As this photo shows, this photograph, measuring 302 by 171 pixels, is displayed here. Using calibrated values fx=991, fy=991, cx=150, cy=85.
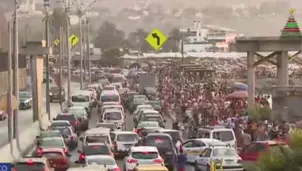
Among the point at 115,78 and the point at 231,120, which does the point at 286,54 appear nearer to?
the point at 231,120

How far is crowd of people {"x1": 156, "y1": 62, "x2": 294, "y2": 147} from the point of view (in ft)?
122

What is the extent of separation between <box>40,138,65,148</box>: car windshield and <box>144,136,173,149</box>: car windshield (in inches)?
114

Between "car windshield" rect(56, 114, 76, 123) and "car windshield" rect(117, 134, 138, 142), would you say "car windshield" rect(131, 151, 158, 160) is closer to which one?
"car windshield" rect(117, 134, 138, 142)

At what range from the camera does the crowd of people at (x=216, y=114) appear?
3706 cm

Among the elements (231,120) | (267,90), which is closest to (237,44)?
(231,120)

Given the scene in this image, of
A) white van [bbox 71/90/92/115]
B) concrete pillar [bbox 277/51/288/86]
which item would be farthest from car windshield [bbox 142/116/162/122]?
white van [bbox 71/90/92/115]

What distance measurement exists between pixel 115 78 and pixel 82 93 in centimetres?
3547

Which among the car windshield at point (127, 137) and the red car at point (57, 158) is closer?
the red car at point (57, 158)

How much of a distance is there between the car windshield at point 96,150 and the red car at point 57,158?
0.71m

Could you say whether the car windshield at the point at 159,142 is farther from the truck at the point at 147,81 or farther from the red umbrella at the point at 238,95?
the truck at the point at 147,81

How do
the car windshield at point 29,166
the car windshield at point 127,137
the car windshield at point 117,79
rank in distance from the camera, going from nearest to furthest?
1. the car windshield at point 29,166
2. the car windshield at point 127,137
3. the car windshield at point 117,79

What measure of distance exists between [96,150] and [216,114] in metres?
16.2

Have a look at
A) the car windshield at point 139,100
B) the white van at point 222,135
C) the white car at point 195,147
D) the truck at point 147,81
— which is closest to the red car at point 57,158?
the white car at point 195,147

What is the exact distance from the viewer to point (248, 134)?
125ft
